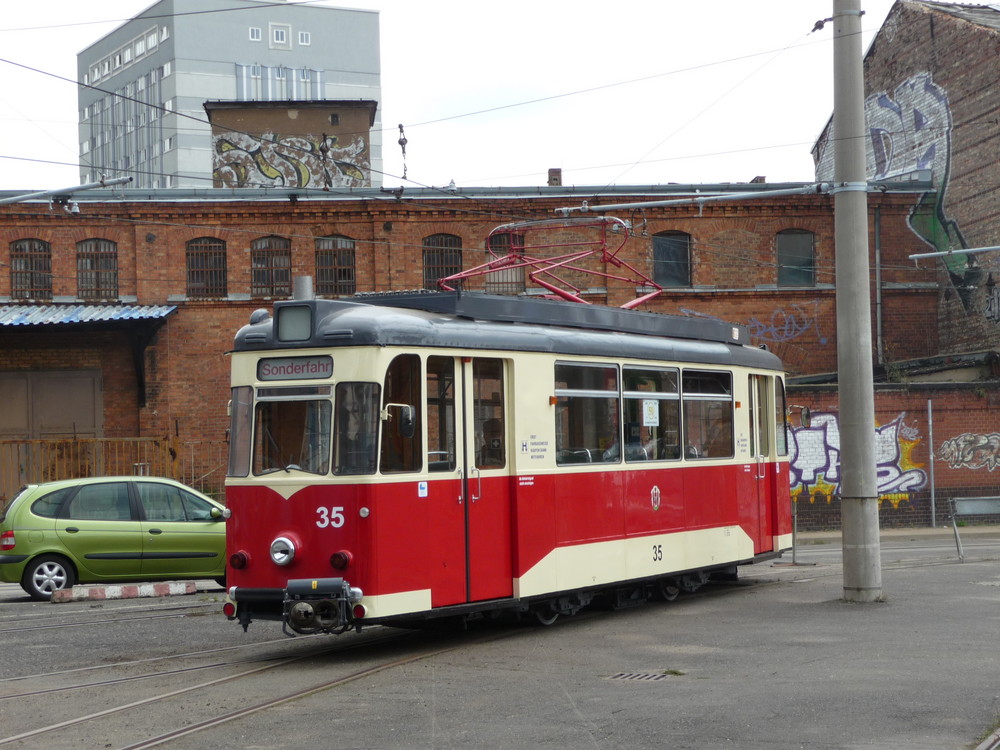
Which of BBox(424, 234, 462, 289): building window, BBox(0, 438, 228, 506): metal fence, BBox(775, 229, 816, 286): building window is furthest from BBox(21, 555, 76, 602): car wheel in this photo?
BBox(775, 229, 816, 286): building window

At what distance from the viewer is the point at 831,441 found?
2977 centimetres

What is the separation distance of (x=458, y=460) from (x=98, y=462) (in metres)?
20.0

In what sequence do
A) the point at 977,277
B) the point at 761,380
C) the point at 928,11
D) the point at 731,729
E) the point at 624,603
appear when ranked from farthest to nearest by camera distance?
the point at 928,11
the point at 977,277
the point at 761,380
the point at 624,603
the point at 731,729

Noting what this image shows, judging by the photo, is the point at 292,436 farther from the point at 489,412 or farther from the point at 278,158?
the point at 278,158

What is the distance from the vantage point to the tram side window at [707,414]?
14484 mm

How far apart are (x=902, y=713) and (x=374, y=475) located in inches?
172

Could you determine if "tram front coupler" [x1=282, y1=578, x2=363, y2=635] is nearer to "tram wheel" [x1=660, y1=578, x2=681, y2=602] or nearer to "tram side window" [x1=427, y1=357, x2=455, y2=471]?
"tram side window" [x1=427, y1=357, x2=455, y2=471]

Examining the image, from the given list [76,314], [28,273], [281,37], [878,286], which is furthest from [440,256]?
[281,37]

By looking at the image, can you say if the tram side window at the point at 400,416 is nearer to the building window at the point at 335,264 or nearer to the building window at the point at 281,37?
the building window at the point at 335,264

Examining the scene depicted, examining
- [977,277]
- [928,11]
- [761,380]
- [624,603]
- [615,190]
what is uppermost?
[928,11]

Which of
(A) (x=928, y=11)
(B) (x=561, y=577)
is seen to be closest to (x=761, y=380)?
(B) (x=561, y=577)

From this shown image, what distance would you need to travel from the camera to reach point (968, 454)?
2969 centimetres

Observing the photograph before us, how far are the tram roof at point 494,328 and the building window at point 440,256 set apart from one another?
1899 centimetres

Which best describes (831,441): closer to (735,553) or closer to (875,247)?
(875,247)
